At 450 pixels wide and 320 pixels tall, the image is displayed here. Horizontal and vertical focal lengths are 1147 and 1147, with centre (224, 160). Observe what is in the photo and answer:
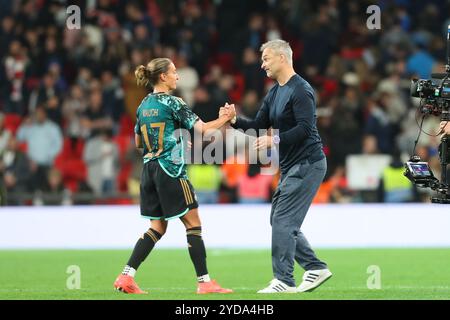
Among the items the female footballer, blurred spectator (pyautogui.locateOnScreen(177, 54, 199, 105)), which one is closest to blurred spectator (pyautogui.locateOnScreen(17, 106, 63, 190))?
blurred spectator (pyautogui.locateOnScreen(177, 54, 199, 105))

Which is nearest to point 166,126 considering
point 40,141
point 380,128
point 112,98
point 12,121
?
point 40,141

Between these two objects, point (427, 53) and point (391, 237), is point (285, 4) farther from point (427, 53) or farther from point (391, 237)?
A: point (391, 237)

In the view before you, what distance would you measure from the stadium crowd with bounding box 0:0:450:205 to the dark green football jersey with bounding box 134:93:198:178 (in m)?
8.39

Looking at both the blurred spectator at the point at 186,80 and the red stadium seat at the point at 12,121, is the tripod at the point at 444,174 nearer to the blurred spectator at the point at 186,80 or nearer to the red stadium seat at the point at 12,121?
the blurred spectator at the point at 186,80

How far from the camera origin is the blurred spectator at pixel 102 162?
1972 cm

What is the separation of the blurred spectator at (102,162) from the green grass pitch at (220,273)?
2453mm

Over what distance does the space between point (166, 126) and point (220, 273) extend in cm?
395

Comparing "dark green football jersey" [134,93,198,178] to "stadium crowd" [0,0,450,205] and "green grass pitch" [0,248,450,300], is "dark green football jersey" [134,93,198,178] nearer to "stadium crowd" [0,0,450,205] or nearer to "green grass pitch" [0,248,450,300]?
"green grass pitch" [0,248,450,300]

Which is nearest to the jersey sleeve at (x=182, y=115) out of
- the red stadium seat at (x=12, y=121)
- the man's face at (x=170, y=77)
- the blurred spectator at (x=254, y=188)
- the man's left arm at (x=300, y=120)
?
the man's face at (x=170, y=77)

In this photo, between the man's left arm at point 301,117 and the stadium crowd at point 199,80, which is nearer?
the man's left arm at point 301,117

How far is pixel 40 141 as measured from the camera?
20.1 meters

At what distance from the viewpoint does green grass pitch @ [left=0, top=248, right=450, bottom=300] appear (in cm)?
1067

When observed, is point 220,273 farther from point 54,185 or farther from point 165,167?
point 54,185
